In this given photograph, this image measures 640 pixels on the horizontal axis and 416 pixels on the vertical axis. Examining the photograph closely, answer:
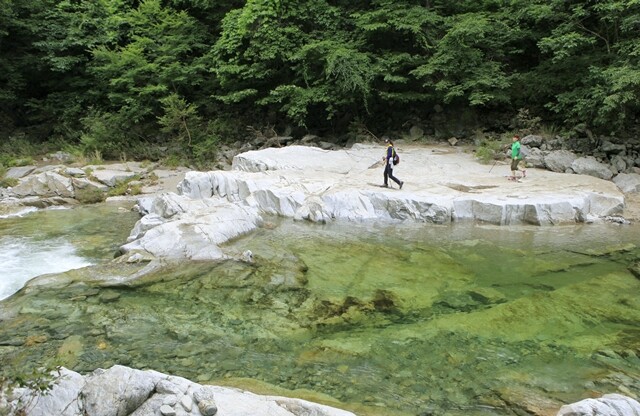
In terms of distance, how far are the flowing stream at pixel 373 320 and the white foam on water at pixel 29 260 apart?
10 cm

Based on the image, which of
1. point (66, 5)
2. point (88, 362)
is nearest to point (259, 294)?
point (88, 362)

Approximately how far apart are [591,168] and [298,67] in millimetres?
14539

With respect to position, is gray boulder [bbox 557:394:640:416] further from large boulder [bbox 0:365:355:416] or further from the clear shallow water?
the clear shallow water

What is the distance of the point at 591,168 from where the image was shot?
1675 centimetres

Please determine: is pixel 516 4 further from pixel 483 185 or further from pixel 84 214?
pixel 84 214

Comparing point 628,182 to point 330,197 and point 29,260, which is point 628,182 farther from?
point 29,260

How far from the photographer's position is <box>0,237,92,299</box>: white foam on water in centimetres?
980

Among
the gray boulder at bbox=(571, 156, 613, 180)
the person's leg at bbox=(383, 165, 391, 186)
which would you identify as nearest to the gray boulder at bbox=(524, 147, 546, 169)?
the gray boulder at bbox=(571, 156, 613, 180)

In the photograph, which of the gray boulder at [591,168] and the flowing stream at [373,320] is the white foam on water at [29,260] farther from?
the gray boulder at [591,168]

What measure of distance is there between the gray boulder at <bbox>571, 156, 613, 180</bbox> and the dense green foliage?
1.61 m

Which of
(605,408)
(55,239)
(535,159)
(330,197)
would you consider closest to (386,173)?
(330,197)

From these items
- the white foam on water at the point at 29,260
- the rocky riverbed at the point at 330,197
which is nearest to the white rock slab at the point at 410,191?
the rocky riverbed at the point at 330,197

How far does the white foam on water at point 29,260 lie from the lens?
32.1ft

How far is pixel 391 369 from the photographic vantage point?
6348mm
